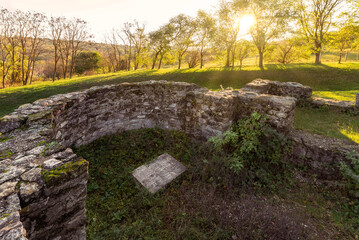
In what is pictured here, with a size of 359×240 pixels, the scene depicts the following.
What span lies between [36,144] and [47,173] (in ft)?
3.86

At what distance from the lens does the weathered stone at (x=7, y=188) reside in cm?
209

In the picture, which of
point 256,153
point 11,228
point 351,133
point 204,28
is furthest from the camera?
point 204,28

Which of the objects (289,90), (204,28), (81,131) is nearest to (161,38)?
(204,28)

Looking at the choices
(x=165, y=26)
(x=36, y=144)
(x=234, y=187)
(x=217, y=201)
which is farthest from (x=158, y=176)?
(x=165, y=26)

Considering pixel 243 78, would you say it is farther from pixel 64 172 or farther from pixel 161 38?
pixel 64 172

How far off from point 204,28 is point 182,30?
3.36 meters

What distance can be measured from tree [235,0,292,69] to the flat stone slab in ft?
72.1

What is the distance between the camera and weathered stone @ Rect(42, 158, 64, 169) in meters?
2.62

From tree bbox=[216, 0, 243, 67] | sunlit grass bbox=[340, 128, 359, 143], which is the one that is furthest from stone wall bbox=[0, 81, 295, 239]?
tree bbox=[216, 0, 243, 67]

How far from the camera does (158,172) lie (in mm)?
5184

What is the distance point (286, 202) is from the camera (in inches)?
168

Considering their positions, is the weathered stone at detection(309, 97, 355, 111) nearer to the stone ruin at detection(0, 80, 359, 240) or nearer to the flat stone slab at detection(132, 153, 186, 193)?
the stone ruin at detection(0, 80, 359, 240)

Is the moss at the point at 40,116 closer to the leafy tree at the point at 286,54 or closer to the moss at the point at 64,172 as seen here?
the moss at the point at 64,172

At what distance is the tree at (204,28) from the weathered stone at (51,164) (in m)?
24.4
